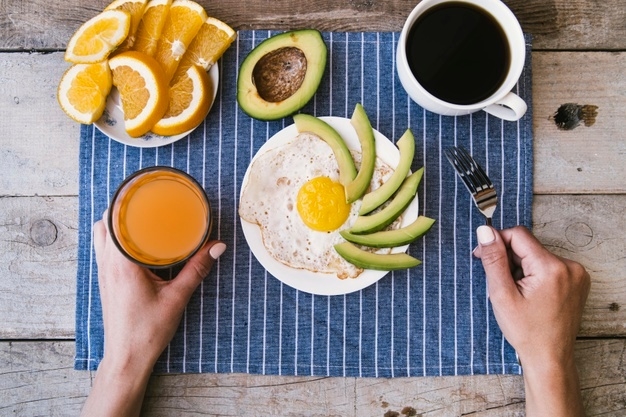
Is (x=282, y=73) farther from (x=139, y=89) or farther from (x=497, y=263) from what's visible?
(x=497, y=263)

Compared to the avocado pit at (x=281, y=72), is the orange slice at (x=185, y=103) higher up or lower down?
lower down

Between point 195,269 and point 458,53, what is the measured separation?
2.52 ft

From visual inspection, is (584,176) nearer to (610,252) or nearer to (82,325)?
(610,252)

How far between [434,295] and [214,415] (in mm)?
618

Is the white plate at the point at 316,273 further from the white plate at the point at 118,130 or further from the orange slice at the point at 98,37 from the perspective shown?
the orange slice at the point at 98,37

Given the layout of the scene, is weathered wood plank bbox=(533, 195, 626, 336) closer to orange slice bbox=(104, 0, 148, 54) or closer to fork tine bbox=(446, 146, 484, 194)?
fork tine bbox=(446, 146, 484, 194)

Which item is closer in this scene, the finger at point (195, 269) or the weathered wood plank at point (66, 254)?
the finger at point (195, 269)

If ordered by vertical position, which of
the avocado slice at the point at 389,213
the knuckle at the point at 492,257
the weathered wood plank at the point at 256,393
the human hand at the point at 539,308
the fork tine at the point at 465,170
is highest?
the fork tine at the point at 465,170

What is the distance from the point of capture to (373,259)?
121 cm

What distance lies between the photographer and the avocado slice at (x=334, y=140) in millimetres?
1231

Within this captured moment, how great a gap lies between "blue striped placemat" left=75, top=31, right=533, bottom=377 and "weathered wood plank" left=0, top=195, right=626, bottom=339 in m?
0.06

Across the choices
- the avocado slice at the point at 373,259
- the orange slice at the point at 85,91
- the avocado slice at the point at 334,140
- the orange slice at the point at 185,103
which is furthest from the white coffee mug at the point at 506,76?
the orange slice at the point at 85,91

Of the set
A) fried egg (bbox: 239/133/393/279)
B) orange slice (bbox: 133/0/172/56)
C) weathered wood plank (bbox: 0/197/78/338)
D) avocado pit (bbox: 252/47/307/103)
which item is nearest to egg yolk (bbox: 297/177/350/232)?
fried egg (bbox: 239/133/393/279)

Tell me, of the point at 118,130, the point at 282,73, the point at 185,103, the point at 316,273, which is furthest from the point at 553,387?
the point at 118,130
